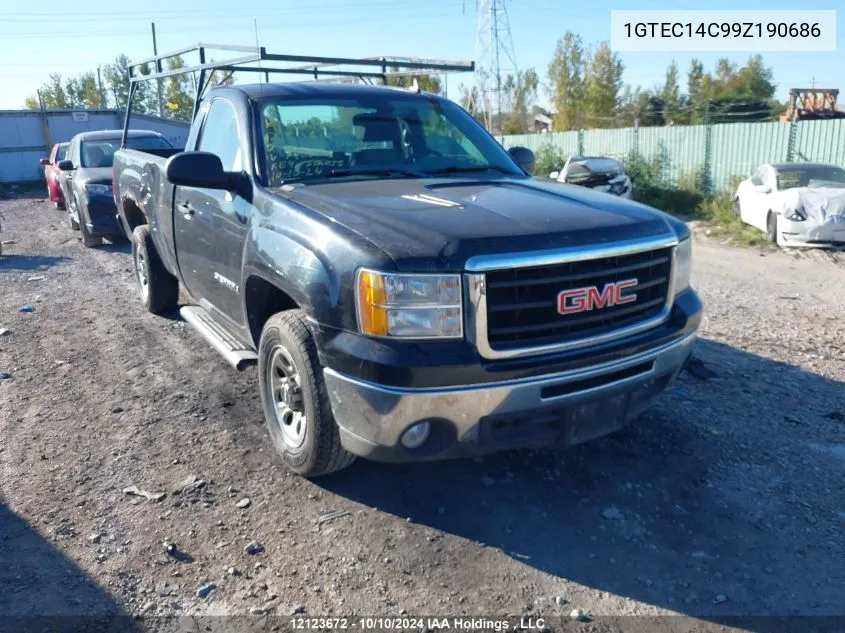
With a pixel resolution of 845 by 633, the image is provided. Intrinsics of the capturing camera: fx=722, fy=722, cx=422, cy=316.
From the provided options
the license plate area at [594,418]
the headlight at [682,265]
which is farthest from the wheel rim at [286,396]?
the headlight at [682,265]

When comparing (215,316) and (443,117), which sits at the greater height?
(443,117)

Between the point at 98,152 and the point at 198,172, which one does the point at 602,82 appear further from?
the point at 198,172

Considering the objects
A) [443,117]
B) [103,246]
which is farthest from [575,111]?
[443,117]

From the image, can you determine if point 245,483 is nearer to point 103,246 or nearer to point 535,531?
point 535,531

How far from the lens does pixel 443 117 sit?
4.79 m

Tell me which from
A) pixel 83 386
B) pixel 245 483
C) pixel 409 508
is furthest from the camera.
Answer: pixel 83 386

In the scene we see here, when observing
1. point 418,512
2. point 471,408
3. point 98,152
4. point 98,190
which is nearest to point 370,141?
point 471,408

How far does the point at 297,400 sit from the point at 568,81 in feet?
145

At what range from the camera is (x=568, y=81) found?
44156 millimetres

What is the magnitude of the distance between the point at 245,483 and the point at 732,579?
7.77 ft

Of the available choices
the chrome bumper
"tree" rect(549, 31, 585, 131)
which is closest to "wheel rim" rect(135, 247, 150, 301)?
the chrome bumper

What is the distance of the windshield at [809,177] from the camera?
1232 centimetres

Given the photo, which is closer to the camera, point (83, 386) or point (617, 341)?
point (617, 341)

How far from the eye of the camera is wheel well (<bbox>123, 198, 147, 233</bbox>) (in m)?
6.95
